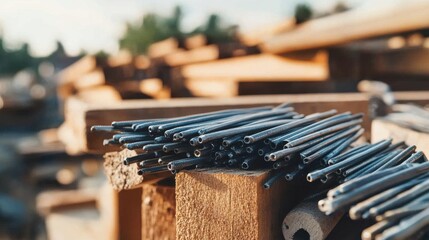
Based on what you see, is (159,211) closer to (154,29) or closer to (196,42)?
(196,42)

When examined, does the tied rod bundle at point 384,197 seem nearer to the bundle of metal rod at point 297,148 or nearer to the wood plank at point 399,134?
the bundle of metal rod at point 297,148

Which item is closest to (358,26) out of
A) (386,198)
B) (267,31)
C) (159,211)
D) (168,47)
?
(267,31)

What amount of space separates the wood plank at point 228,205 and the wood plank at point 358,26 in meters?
2.22

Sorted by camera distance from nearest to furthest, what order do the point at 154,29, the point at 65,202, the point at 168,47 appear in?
1. the point at 65,202
2. the point at 168,47
3. the point at 154,29

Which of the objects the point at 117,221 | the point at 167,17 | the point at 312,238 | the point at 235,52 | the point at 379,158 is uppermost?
the point at 167,17

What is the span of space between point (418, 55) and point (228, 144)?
312 cm

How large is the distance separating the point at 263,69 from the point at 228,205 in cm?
362

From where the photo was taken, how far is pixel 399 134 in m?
1.68

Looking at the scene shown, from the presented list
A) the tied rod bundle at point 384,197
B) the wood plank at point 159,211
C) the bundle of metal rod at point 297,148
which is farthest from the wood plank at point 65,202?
the tied rod bundle at point 384,197

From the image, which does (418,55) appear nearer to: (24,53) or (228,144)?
(228,144)

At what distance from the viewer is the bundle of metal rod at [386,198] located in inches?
34.8

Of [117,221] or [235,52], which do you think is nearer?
[117,221]

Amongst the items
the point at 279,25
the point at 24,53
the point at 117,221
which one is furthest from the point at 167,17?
the point at 117,221

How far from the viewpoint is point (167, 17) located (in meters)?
40.7
